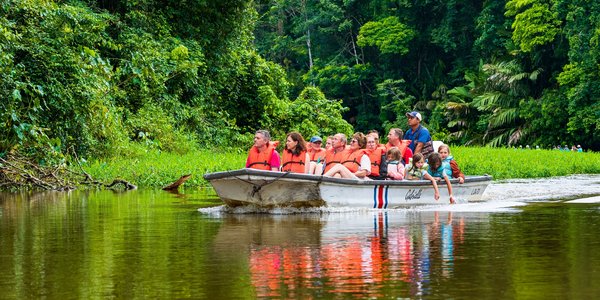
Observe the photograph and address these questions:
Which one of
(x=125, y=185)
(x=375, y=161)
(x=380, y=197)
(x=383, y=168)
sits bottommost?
(x=380, y=197)

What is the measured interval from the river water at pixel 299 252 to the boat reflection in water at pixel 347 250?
0.01m

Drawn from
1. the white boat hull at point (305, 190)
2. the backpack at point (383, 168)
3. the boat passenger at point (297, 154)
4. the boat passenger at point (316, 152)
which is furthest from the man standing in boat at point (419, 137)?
the boat passenger at point (297, 154)

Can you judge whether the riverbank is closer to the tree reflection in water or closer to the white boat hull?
the white boat hull

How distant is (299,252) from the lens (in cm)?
1073

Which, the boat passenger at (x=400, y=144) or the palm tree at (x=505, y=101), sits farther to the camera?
the palm tree at (x=505, y=101)

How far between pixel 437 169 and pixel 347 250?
7049mm

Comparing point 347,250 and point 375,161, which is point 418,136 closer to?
point 375,161

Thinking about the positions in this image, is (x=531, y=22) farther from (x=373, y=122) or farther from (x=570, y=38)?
(x=373, y=122)

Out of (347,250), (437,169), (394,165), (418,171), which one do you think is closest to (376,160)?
(394,165)

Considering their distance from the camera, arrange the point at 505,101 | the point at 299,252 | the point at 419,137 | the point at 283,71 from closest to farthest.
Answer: the point at 299,252
the point at 419,137
the point at 283,71
the point at 505,101

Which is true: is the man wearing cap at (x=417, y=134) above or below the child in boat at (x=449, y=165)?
above

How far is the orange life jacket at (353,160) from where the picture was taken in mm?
17000

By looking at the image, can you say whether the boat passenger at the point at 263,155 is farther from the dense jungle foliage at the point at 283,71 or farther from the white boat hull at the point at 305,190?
the dense jungle foliage at the point at 283,71

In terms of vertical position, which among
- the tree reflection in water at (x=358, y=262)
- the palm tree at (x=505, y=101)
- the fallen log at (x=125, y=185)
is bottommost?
the tree reflection in water at (x=358, y=262)
